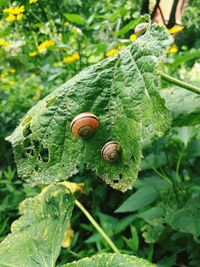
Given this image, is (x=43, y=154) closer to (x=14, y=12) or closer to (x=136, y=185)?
(x=136, y=185)

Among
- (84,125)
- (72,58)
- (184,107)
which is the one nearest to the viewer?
(84,125)

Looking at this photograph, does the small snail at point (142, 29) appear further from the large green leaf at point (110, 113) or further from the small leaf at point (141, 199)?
the small leaf at point (141, 199)

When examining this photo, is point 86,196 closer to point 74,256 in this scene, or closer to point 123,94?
point 74,256

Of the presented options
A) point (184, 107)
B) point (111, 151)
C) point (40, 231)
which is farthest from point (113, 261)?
point (184, 107)

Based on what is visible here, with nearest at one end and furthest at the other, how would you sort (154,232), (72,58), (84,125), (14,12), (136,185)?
(84,125), (154,232), (136,185), (14,12), (72,58)

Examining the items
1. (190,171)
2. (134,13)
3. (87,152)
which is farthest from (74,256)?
(134,13)

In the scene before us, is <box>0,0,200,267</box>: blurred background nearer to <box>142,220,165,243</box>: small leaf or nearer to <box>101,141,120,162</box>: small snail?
<box>142,220,165,243</box>: small leaf

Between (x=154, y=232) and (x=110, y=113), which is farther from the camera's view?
(x=154, y=232)
